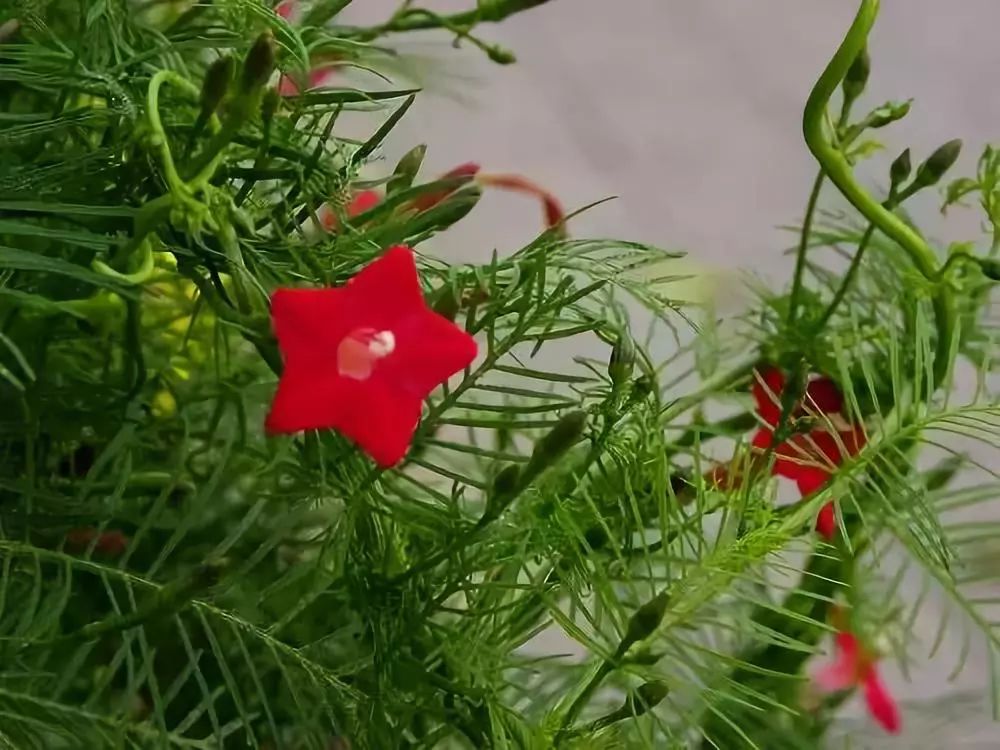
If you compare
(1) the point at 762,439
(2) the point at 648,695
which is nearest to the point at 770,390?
(1) the point at 762,439

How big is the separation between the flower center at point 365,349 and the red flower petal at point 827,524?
17 centimetres

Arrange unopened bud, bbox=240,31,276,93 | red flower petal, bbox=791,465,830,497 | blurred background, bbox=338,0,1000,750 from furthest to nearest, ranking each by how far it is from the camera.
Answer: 1. blurred background, bbox=338,0,1000,750
2. red flower petal, bbox=791,465,830,497
3. unopened bud, bbox=240,31,276,93

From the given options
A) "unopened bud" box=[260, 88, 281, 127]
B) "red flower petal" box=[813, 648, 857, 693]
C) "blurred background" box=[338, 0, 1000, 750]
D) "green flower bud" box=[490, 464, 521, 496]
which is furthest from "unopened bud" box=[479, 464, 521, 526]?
"blurred background" box=[338, 0, 1000, 750]

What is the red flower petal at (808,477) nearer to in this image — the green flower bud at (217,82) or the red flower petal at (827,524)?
the red flower petal at (827,524)

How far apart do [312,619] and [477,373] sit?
0.12m

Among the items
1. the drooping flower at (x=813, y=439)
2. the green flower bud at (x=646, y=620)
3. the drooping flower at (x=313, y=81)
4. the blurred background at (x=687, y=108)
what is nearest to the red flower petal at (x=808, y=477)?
the drooping flower at (x=813, y=439)

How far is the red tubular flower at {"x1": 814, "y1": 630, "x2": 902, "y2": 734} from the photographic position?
0.47 meters

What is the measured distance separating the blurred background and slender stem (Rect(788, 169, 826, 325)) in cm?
44

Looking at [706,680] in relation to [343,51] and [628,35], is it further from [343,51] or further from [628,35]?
[628,35]

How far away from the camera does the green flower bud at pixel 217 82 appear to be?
0.28 m

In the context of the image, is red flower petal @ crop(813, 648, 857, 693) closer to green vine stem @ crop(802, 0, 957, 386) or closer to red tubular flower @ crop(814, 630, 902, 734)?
red tubular flower @ crop(814, 630, 902, 734)

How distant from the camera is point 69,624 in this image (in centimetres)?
40

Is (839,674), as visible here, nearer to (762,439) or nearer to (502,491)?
(762,439)

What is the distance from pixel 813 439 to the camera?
39 centimetres
